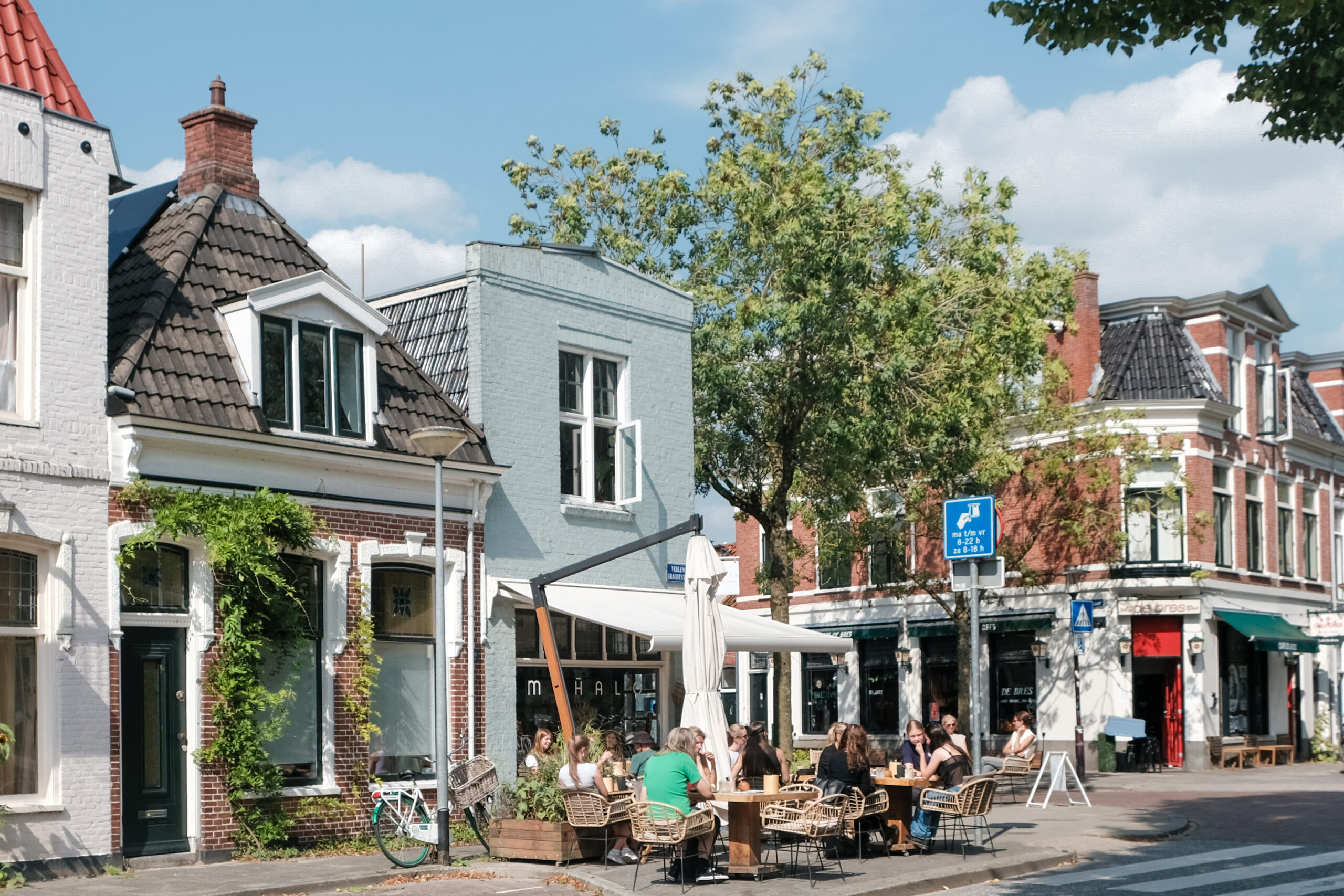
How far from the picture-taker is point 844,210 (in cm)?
2339

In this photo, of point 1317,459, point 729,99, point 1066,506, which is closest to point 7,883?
point 729,99

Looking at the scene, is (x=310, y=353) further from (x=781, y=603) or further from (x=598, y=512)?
(x=781, y=603)

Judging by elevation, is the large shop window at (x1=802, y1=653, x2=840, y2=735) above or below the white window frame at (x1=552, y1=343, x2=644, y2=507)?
below

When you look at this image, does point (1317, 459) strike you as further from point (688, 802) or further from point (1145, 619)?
point (688, 802)

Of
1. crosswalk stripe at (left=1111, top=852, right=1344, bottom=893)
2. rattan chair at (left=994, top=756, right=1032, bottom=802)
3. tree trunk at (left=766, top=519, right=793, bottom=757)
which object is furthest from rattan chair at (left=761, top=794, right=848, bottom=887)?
tree trunk at (left=766, top=519, right=793, bottom=757)

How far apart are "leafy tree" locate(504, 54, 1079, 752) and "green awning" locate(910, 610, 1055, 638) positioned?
6547 millimetres

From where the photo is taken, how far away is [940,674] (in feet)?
123

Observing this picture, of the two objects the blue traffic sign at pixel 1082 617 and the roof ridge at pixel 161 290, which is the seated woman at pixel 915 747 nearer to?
the roof ridge at pixel 161 290

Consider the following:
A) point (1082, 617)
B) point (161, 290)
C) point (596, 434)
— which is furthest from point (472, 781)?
point (1082, 617)

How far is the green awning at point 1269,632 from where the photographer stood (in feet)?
110

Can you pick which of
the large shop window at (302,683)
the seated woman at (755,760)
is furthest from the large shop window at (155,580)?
the seated woman at (755,760)

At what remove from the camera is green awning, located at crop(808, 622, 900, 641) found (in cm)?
3831

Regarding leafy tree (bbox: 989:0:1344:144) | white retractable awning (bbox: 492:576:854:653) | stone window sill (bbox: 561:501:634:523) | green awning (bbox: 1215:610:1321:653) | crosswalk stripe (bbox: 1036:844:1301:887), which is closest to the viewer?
leafy tree (bbox: 989:0:1344:144)

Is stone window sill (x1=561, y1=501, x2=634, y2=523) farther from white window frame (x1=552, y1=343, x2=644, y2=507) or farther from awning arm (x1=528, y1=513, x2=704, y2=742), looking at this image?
awning arm (x1=528, y1=513, x2=704, y2=742)
